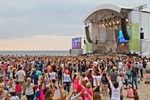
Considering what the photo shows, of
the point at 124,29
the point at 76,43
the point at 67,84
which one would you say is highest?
the point at 124,29

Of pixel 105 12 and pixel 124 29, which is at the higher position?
pixel 105 12

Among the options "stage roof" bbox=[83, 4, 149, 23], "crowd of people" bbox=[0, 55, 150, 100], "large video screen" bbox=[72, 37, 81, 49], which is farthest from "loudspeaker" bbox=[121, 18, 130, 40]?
"crowd of people" bbox=[0, 55, 150, 100]

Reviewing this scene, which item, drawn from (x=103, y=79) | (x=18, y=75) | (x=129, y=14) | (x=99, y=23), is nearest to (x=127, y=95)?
(x=103, y=79)

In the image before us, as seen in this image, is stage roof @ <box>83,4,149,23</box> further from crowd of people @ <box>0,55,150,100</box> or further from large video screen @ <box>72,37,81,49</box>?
crowd of people @ <box>0,55,150,100</box>

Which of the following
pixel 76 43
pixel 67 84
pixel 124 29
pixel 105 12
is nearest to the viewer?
pixel 67 84

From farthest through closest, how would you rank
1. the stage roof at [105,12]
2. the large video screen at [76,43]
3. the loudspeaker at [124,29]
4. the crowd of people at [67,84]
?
the large video screen at [76,43], the stage roof at [105,12], the loudspeaker at [124,29], the crowd of people at [67,84]

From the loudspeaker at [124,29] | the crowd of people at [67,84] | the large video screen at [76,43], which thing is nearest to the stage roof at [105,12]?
the loudspeaker at [124,29]

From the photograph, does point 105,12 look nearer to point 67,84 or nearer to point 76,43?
point 76,43

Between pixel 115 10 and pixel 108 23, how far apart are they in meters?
5.05

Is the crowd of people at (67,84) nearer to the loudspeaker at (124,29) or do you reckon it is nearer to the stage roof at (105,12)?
the loudspeaker at (124,29)

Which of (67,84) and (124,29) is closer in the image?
(67,84)

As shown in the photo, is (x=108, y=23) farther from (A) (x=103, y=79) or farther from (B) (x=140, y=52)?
(A) (x=103, y=79)

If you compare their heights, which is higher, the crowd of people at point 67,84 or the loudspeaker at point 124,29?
the loudspeaker at point 124,29

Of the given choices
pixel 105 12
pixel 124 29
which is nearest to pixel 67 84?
pixel 124 29
